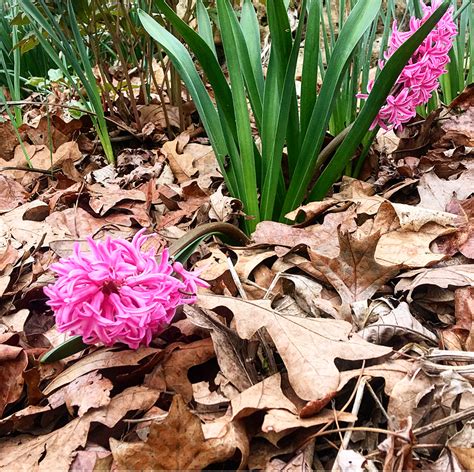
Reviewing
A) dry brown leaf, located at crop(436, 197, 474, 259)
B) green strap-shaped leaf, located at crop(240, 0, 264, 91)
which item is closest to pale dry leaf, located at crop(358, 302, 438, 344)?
dry brown leaf, located at crop(436, 197, 474, 259)

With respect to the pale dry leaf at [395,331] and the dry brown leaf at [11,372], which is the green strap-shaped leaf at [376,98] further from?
the dry brown leaf at [11,372]

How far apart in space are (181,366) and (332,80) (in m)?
0.77

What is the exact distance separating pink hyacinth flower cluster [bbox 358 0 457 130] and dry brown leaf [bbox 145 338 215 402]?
0.79m

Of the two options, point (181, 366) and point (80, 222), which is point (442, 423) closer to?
point (181, 366)

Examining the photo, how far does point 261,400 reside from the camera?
29.0 inches

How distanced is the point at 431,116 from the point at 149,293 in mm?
1313

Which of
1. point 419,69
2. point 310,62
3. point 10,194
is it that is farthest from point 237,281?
point 10,194

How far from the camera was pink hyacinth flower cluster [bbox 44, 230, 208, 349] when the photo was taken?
761mm

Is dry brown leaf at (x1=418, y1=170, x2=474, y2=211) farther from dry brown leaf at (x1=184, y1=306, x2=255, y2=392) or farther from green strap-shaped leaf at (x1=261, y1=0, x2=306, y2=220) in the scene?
dry brown leaf at (x1=184, y1=306, x2=255, y2=392)

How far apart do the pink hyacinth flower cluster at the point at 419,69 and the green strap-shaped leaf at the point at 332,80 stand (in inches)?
4.3

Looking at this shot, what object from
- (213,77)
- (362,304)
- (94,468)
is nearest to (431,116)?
(213,77)

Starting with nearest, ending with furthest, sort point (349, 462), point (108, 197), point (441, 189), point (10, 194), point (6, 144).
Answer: point (349, 462)
point (441, 189)
point (108, 197)
point (10, 194)
point (6, 144)

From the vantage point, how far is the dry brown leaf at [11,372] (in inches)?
34.5

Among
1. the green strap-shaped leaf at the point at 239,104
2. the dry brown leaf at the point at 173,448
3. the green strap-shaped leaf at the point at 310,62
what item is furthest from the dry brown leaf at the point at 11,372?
the green strap-shaped leaf at the point at 310,62
